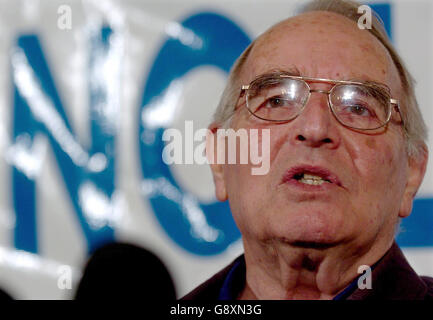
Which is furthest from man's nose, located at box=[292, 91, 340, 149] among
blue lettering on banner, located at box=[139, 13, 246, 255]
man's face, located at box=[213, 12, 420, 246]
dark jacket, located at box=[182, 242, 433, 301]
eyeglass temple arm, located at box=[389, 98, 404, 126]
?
blue lettering on banner, located at box=[139, 13, 246, 255]

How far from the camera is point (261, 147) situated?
0.94 m

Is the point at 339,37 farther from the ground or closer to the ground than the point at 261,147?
farther from the ground

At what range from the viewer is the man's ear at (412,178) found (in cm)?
99

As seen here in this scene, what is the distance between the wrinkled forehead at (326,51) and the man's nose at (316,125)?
0.05m

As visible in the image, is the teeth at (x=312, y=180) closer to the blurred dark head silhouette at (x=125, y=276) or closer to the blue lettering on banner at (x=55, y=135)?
the blurred dark head silhouette at (x=125, y=276)

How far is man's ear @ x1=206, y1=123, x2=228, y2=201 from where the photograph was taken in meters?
1.05

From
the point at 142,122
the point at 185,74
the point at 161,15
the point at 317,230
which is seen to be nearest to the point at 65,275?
the point at 142,122

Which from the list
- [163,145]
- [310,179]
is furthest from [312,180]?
[163,145]

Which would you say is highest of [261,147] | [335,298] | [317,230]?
[261,147]

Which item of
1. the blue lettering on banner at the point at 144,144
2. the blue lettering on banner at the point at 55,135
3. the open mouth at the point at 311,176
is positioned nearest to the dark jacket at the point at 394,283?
the open mouth at the point at 311,176

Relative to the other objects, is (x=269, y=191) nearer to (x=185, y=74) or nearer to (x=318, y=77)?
(x=318, y=77)

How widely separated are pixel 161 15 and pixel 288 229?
0.82 m

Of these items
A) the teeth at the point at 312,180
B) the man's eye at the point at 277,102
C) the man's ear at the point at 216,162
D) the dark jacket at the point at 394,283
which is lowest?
the dark jacket at the point at 394,283

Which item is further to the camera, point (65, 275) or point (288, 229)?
point (65, 275)
